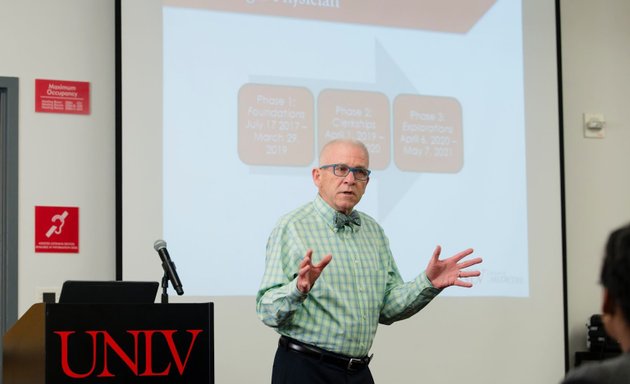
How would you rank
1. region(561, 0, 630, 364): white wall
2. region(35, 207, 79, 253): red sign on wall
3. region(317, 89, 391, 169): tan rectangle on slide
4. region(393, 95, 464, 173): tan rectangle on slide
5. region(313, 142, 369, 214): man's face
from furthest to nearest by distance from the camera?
region(561, 0, 630, 364): white wall → region(393, 95, 464, 173): tan rectangle on slide → region(317, 89, 391, 169): tan rectangle on slide → region(35, 207, 79, 253): red sign on wall → region(313, 142, 369, 214): man's face

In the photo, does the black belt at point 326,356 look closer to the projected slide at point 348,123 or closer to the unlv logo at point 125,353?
the unlv logo at point 125,353

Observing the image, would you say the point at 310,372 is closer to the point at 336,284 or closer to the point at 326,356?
the point at 326,356

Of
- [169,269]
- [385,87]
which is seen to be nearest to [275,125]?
[385,87]

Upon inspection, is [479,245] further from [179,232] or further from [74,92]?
[74,92]

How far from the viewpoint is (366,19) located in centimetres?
468

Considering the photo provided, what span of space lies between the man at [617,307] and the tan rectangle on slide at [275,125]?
3253mm

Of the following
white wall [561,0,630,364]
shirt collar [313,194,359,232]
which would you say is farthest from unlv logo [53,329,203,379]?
white wall [561,0,630,364]

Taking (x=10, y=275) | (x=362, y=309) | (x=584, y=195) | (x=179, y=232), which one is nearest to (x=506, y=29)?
(x=584, y=195)

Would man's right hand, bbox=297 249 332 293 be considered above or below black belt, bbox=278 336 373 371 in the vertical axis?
above

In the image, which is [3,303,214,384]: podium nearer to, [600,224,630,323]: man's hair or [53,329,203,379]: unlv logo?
[53,329,203,379]: unlv logo

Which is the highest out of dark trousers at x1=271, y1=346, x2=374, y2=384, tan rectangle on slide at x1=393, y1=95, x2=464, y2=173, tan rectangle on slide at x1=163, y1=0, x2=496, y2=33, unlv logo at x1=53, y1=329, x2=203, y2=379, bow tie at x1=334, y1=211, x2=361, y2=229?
tan rectangle on slide at x1=163, y1=0, x2=496, y2=33

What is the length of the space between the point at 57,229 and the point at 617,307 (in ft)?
11.3

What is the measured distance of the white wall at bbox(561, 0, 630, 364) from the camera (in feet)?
16.8

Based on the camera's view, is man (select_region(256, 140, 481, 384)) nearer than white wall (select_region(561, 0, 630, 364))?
Yes
